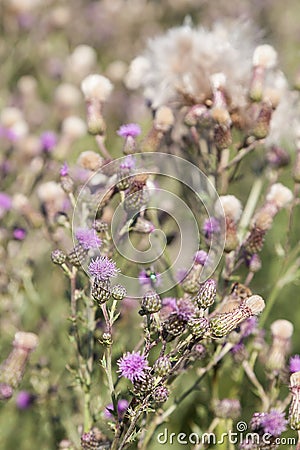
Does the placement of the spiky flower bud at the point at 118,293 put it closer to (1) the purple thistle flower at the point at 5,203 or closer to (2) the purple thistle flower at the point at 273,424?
(2) the purple thistle flower at the point at 273,424

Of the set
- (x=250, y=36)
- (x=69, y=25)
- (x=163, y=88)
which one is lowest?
(x=163, y=88)

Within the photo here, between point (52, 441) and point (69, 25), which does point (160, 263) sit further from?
point (69, 25)

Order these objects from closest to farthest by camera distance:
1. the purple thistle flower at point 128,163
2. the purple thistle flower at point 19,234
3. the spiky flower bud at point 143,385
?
the spiky flower bud at point 143,385 → the purple thistle flower at point 128,163 → the purple thistle flower at point 19,234

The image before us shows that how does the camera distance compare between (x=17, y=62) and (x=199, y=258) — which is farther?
(x=17, y=62)

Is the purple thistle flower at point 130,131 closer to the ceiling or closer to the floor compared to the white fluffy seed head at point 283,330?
closer to the ceiling

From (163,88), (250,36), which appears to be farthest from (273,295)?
(250,36)

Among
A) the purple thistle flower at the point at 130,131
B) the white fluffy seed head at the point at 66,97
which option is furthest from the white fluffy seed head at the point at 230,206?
the white fluffy seed head at the point at 66,97

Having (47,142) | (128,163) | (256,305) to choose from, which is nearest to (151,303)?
(256,305)

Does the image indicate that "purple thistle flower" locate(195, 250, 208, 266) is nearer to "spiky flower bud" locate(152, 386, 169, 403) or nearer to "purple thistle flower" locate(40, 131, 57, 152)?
"spiky flower bud" locate(152, 386, 169, 403)
